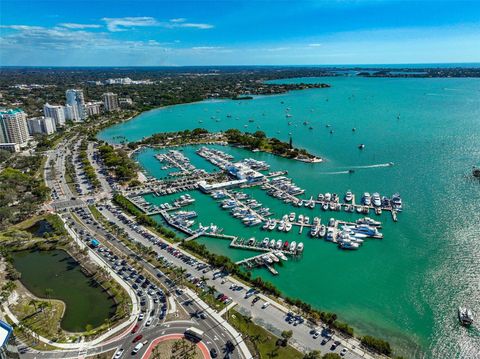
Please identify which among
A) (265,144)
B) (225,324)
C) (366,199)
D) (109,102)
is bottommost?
(225,324)

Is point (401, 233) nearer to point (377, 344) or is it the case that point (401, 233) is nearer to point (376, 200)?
point (376, 200)

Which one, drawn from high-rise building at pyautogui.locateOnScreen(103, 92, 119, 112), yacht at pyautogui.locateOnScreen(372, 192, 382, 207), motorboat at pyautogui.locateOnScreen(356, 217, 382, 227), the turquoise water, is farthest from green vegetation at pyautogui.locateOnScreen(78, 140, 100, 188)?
high-rise building at pyautogui.locateOnScreen(103, 92, 119, 112)

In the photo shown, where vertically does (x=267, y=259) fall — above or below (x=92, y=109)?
below

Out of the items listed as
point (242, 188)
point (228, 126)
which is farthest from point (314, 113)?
Answer: point (242, 188)

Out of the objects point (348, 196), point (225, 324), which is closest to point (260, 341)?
point (225, 324)

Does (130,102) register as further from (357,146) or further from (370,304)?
(370,304)

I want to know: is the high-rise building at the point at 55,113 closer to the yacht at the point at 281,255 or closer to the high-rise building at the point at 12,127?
the high-rise building at the point at 12,127

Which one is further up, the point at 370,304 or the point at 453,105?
the point at 453,105
